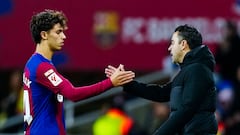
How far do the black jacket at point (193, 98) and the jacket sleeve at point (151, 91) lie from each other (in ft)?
1.47

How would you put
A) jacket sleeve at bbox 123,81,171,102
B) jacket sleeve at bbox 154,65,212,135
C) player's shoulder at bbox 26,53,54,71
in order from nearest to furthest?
1. jacket sleeve at bbox 154,65,212,135
2. player's shoulder at bbox 26,53,54,71
3. jacket sleeve at bbox 123,81,171,102

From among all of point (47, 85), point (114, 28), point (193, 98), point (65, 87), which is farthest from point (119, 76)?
point (114, 28)

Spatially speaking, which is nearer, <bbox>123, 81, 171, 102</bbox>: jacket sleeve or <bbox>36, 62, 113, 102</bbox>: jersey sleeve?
<bbox>36, 62, 113, 102</bbox>: jersey sleeve

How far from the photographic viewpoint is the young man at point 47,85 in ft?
27.3

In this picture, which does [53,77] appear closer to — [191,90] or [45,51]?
[45,51]

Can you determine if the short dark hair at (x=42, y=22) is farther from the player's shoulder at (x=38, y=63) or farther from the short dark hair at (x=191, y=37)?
the short dark hair at (x=191, y=37)

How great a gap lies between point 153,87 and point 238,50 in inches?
201

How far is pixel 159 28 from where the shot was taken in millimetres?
14703

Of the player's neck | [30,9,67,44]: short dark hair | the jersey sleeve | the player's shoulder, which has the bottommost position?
the jersey sleeve

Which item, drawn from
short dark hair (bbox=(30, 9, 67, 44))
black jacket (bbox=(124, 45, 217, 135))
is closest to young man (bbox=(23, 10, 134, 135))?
short dark hair (bbox=(30, 9, 67, 44))

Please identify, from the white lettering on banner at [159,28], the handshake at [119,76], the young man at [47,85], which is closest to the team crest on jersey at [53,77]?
the young man at [47,85]

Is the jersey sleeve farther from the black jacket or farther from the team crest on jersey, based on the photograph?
the black jacket

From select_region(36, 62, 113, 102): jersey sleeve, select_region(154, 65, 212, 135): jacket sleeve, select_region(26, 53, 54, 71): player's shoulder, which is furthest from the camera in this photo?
select_region(26, 53, 54, 71): player's shoulder

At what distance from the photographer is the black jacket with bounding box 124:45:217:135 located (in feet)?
26.7
